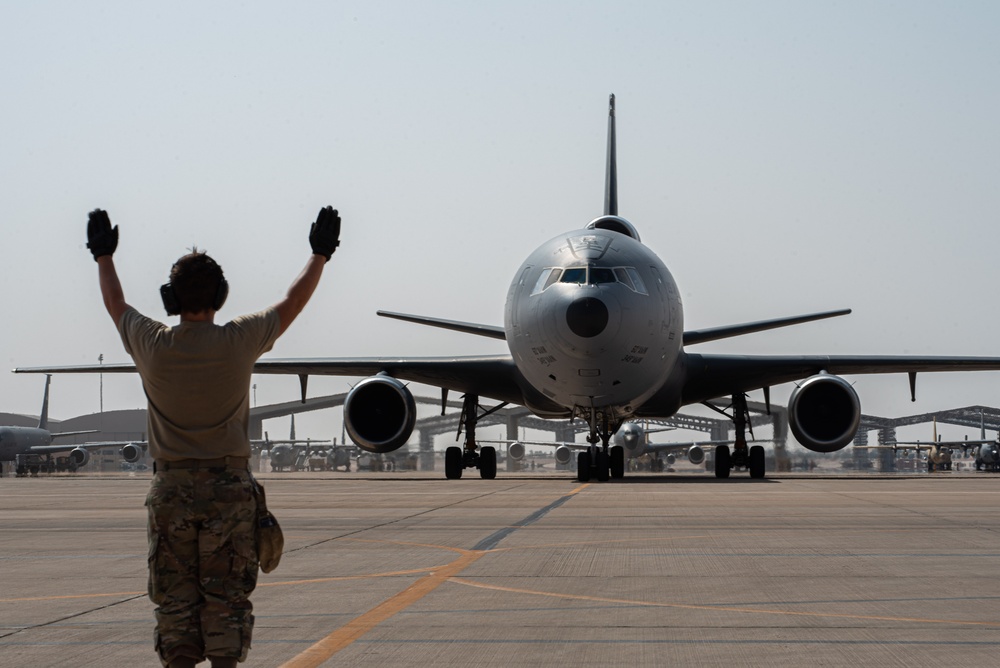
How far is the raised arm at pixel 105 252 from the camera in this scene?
4.76 m

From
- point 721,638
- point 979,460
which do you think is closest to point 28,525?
point 721,638

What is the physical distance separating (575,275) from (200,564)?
1711cm

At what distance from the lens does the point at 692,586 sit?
7520mm

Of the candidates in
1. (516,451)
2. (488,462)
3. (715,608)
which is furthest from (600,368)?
(516,451)

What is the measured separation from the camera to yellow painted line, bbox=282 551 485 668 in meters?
5.37

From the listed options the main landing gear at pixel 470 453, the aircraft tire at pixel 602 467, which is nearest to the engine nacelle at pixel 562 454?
the main landing gear at pixel 470 453

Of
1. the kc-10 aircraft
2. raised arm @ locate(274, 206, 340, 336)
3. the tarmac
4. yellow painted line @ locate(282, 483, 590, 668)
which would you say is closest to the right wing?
the kc-10 aircraft

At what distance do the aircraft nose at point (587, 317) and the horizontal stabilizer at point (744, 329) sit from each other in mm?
6709

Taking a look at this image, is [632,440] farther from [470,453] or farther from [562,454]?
[470,453]

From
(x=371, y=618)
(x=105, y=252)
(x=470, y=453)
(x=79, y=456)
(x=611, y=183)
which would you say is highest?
(x=611, y=183)

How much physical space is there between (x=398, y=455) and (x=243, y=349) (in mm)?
65200

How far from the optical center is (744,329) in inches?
1037

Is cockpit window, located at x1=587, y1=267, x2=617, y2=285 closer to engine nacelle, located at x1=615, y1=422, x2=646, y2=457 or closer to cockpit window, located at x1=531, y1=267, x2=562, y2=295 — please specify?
cockpit window, located at x1=531, y1=267, x2=562, y2=295

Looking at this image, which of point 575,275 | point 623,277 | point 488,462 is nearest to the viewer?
point 575,275
